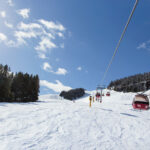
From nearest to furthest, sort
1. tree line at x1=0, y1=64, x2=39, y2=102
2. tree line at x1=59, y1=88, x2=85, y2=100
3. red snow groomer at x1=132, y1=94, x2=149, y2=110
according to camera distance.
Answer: red snow groomer at x1=132, y1=94, x2=149, y2=110
tree line at x1=0, y1=64, x2=39, y2=102
tree line at x1=59, y1=88, x2=85, y2=100

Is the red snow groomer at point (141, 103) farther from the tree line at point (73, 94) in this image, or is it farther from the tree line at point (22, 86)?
the tree line at point (73, 94)

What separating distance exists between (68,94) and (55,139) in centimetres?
13586

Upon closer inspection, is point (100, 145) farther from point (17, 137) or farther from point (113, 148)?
point (17, 137)

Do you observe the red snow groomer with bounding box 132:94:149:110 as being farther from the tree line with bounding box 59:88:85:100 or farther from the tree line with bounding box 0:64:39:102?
the tree line with bounding box 59:88:85:100

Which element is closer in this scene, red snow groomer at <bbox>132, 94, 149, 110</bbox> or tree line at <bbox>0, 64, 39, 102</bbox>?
red snow groomer at <bbox>132, 94, 149, 110</bbox>

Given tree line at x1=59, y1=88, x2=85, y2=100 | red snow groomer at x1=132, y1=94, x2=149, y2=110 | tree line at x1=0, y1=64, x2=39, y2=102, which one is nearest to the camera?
red snow groomer at x1=132, y1=94, x2=149, y2=110

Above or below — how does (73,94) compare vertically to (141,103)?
above

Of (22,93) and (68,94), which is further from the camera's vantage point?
(68,94)

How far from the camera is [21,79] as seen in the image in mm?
40188

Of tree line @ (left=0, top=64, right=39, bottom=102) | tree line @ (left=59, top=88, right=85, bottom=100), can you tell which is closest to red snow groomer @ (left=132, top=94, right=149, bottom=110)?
tree line @ (left=0, top=64, right=39, bottom=102)

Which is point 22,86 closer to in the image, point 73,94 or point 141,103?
point 141,103

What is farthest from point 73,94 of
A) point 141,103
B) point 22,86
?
point 141,103

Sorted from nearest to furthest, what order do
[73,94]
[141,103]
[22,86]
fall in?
[141,103], [22,86], [73,94]

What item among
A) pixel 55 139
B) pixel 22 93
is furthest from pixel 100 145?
pixel 22 93
